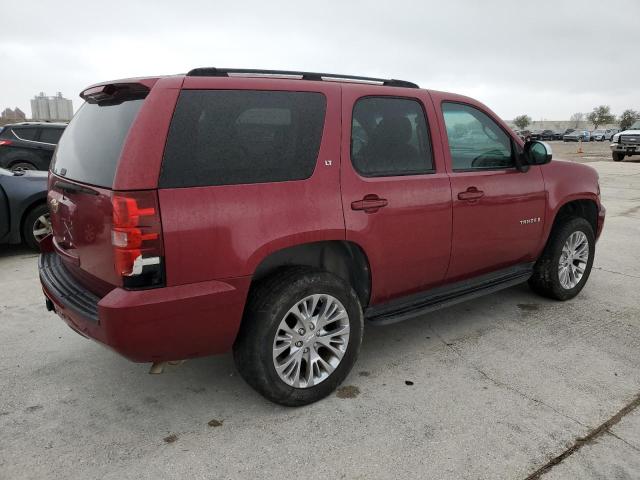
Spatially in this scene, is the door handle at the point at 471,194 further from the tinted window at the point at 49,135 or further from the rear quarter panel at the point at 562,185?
the tinted window at the point at 49,135

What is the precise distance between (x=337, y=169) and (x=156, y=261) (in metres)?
1.11

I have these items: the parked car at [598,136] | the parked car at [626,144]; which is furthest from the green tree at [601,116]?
the parked car at [626,144]

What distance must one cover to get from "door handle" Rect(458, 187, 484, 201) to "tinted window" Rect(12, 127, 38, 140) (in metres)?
11.2

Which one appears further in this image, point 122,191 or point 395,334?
point 395,334

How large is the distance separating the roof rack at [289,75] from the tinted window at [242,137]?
159mm

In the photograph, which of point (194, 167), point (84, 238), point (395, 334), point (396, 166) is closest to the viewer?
point (194, 167)

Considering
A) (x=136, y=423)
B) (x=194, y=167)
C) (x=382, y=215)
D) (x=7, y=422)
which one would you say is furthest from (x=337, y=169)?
(x=7, y=422)

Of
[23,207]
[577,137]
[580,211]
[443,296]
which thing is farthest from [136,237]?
[577,137]

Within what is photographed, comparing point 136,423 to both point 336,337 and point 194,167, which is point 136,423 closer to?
point 336,337

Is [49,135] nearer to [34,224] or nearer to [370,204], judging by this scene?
[34,224]

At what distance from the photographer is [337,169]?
9.36ft

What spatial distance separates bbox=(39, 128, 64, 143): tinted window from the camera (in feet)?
38.2

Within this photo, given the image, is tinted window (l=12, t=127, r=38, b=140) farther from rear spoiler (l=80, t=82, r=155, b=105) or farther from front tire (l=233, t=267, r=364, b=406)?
front tire (l=233, t=267, r=364, b=406)

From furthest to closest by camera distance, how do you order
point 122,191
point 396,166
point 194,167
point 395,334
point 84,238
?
point 395,334 → point 396,166 → point 84,238 → point 194,167 → point 122,191
